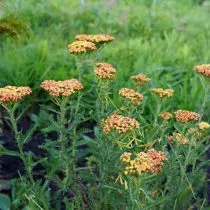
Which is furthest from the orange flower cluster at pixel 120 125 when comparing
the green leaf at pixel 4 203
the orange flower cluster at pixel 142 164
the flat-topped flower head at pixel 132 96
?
the green leaf at pixel 4 203

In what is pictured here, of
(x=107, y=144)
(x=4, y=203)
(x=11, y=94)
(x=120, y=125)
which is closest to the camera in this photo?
(x=120, y=125)

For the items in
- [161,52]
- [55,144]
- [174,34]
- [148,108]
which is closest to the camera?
[55,144]

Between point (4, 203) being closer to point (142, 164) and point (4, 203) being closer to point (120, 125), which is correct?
point (120, 125)

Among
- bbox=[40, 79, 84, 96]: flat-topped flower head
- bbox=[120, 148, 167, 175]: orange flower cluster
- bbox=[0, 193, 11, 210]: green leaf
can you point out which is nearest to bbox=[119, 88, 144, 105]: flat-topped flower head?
bbox=[40, 79, 84, 96]: flat-topped flower head

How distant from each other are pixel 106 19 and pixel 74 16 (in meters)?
0.33

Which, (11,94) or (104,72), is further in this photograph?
(104,72)

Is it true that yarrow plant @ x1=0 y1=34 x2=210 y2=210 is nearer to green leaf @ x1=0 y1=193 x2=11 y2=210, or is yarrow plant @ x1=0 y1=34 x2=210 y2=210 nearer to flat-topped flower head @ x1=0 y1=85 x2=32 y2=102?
flat-topped flower head @ x1=0 y1=85 x2=32 y2=102

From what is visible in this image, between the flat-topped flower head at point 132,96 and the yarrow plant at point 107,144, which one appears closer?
the yarrow plant at point 107,144

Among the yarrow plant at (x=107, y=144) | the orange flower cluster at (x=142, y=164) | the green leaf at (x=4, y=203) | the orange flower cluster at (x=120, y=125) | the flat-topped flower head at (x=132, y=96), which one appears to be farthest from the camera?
the green leaf at (x=4, y=203)

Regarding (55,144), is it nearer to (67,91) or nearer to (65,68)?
(67,91)

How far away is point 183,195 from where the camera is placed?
83.8 inches

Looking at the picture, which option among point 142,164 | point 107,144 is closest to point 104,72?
point 107,144

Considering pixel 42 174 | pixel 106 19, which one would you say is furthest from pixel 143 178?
pixel 106 19

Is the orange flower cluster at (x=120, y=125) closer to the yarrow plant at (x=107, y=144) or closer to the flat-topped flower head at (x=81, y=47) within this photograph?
the yarrow plant at (x=107, y=144)
